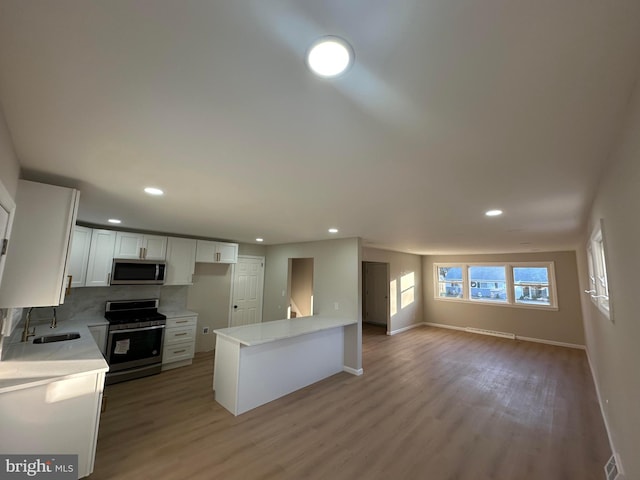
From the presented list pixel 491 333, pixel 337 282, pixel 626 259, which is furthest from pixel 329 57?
pixel 491 333

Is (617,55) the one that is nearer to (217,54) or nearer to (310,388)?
(217,54)

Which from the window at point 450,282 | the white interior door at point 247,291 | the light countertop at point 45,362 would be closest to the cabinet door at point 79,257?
the light countertop at point 45,362

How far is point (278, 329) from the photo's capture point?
3.73 meters

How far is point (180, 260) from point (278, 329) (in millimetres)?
2422

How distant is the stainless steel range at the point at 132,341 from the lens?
150 inches

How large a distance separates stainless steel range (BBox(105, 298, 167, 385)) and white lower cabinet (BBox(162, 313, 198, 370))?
117 millimetres

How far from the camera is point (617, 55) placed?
0.86 m

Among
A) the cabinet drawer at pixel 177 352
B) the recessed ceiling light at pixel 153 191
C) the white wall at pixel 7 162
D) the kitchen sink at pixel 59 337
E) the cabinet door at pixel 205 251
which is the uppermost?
the recessed ceiling light at pixel 153 191

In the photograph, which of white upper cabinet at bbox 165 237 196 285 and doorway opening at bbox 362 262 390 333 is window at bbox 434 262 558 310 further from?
white upper cabinet at bbox 165 237 196 285

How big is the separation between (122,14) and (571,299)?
8982 mm

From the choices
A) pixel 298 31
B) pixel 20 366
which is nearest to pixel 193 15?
pixel 298 31

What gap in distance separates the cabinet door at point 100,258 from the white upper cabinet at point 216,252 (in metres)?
1.33

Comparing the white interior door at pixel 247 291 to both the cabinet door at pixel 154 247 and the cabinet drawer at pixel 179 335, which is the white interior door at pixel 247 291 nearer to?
the cabinet drawer at pixel 179 335

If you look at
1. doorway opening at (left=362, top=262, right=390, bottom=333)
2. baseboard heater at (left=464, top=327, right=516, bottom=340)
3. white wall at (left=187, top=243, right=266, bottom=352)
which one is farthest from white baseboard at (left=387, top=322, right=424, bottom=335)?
white wall at (left=187, top=243, right=266, bottom=352)
